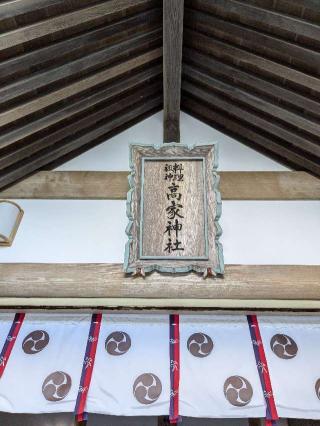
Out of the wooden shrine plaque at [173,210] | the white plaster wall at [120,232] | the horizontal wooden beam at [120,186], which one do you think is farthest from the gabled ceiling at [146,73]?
the wooden shrine plaque at [173,210]

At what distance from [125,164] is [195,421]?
4.20 m

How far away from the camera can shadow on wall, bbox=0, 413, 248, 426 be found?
17.4 ft

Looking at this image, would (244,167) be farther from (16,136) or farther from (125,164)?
(16,136)

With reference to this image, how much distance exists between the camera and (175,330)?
3.63 m

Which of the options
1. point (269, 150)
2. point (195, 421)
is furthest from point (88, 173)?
point (195, 421)

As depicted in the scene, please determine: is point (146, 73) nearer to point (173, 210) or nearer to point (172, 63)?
point (172, 63)

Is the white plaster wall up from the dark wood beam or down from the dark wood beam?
down

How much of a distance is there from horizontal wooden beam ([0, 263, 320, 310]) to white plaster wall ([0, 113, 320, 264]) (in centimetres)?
15

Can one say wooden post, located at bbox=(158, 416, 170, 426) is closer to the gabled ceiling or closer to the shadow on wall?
the shadow on wall

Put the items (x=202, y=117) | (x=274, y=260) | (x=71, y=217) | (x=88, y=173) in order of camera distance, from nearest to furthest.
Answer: (x=274, y=260), (x=71, y=217), (x=88, y=173), (x=202, y=117)

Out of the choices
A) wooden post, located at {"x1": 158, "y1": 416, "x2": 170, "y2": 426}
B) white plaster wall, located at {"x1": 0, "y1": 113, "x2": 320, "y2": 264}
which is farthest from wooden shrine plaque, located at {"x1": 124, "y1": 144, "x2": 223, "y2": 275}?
wooden post, located at {"x1": 158, "y1": 416, "x2": 170, "y2": 426}

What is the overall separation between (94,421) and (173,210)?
3895 millimetres

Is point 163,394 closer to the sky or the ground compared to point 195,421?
closer to the ground

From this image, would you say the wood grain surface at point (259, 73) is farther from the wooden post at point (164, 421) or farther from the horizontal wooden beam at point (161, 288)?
the wooden post at point (164, 421)
